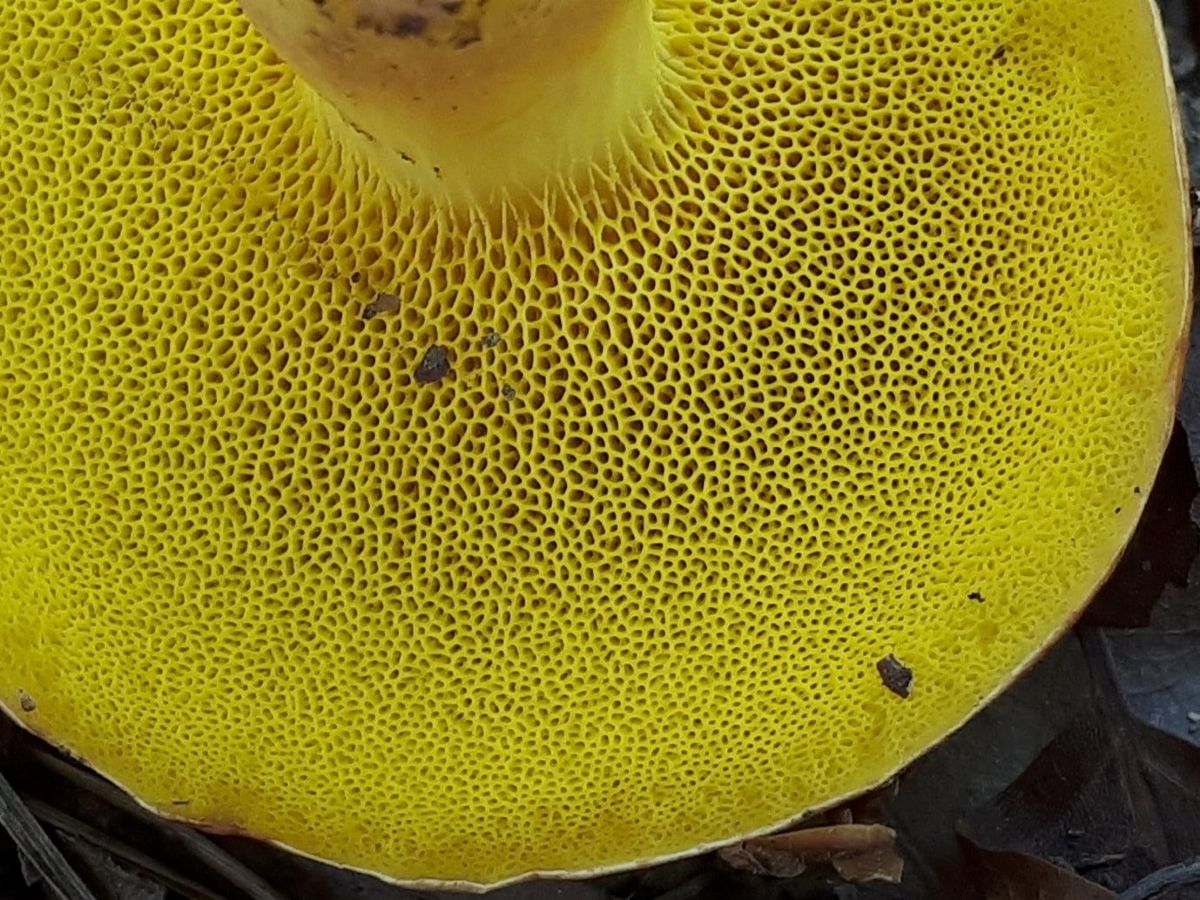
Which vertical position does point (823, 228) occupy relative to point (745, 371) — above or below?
above

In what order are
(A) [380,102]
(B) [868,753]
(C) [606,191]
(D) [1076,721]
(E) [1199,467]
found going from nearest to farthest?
(A) [380,102] < (C) [606,191] < (B) [868,753] < (E) [1199,467] < (D) [1076,721]

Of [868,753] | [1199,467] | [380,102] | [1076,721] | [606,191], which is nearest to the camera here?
[380,102]

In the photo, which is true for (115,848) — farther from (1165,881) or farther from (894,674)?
(1165,881)

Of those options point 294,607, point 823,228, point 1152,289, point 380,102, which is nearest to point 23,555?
point 294,607

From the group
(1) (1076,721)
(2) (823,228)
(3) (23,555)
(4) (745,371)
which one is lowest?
(1) (1076,721)

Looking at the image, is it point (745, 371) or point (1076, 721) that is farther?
point (1076, 721)

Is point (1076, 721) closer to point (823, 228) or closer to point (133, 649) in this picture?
point (823, 228)
